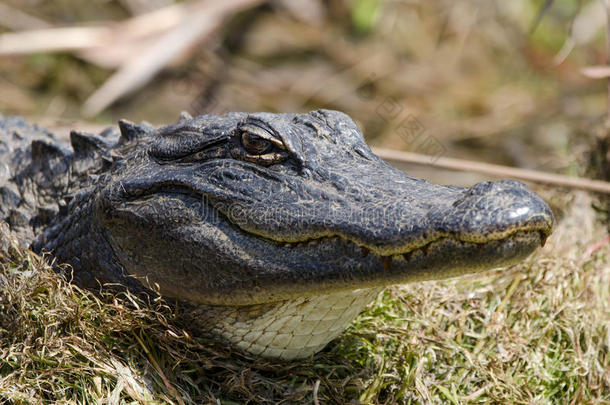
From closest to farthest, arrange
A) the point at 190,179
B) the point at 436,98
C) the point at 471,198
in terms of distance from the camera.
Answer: the point at 471,198, the point at 190,179, the point at 436,98

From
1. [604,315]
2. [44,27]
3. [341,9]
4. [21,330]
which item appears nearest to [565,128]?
[341,9]

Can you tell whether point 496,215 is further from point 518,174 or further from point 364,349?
point 518,174

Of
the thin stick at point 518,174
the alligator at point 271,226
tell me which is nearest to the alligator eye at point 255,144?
the alligator at point 271,226

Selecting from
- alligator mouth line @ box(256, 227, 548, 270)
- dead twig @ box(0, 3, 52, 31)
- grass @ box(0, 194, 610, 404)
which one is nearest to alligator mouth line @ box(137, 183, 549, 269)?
alligator mouth line @ box(256, 227, 548, 270)

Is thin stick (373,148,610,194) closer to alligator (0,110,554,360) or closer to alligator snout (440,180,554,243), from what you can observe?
alligator (0,110,554,360)

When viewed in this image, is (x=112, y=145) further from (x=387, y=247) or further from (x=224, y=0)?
(x=224, y=0)

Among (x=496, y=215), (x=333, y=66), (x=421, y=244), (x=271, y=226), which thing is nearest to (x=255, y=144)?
(x=271, y=226)

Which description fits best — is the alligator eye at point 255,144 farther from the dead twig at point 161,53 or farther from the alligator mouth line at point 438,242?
the dead twig at point 161,53
